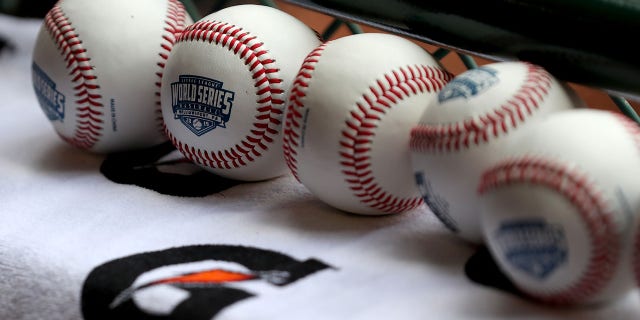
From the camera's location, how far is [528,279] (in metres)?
0.76

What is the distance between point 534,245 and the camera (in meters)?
0.74

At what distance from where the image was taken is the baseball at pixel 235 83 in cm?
99

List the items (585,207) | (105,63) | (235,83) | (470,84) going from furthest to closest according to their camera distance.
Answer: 1. (105,63)
2. (235,83)
3. (470,84)
4. (585,207)

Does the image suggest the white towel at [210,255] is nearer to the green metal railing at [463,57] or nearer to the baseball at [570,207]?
the baseball at [570,207]

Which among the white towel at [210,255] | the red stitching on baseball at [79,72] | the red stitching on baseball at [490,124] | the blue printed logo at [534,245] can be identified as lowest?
the white towel at [210,255]

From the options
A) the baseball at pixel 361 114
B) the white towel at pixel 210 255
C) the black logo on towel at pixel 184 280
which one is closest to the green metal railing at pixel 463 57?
the baseball at pixel 361 114

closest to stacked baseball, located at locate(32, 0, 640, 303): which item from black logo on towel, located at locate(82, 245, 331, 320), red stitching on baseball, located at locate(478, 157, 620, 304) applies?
red stitching on baseball, located at locate(478, 157, 620, 304)

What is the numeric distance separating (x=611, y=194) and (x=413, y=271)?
227 millimetres

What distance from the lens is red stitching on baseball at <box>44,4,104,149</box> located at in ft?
3.58

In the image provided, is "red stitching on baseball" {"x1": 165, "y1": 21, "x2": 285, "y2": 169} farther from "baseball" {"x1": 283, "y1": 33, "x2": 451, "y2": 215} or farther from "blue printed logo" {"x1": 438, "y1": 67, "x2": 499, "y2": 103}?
"blue printed logo" {"x1": 438, "y1": 67, "x2": 499, "y2": 103}

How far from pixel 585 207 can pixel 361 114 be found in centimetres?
27

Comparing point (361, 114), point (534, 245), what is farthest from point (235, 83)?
point (534, 245)

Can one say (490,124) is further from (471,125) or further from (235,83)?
(235,83)

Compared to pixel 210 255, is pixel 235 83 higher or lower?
higher
